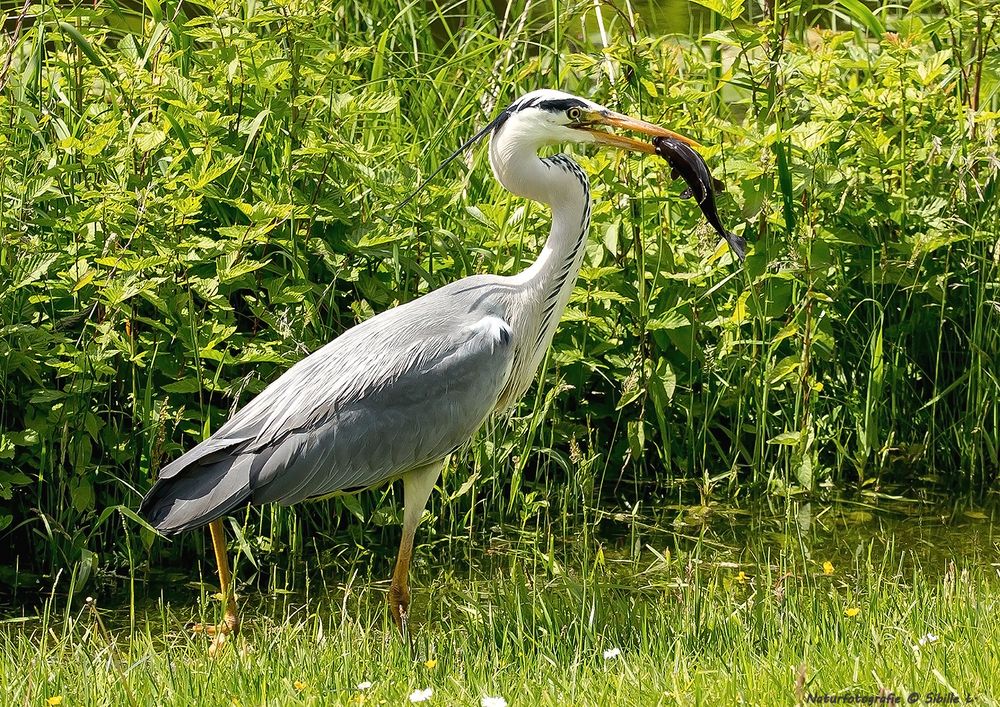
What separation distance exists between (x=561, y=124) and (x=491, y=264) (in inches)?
42.9

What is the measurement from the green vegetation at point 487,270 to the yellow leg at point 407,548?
242 millimetres

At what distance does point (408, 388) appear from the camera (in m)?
4.24

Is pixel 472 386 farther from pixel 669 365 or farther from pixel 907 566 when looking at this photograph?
pixel 907 566

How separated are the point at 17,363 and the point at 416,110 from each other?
2327 mm

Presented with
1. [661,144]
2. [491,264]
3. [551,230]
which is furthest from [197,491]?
[661,144]

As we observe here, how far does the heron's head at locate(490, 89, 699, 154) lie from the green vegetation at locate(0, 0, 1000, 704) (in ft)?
1.84

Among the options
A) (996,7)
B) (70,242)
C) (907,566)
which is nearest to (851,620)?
(907,566)

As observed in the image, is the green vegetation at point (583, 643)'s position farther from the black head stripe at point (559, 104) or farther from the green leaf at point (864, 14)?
the green leaf at point (864, 14)

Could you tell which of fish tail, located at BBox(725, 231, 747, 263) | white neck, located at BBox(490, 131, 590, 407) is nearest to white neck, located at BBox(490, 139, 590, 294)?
white neck, located at BBox(490, 131, 590, 407)

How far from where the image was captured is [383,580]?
4.90 m

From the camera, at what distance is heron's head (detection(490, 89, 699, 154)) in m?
4.34

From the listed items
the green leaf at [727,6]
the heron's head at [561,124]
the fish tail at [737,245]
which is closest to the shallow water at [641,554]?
the fish tail at [737,245]

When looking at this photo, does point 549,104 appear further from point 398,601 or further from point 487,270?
point 398,601

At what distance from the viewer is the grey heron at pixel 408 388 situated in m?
4.07
